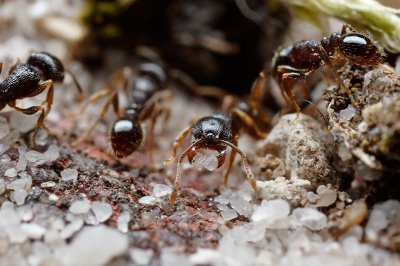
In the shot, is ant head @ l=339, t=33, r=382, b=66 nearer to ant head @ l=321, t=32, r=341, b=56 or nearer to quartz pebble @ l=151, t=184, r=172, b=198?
ant head @ l=321, t=32, r=341, b=56

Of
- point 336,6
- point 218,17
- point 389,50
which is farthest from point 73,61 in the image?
point 389,50

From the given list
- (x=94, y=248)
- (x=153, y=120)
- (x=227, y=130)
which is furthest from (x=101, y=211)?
(x=153, y=120)

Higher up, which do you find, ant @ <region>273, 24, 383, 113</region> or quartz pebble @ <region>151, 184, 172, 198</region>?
ant @ <region>273, 24, 383, 113</region>

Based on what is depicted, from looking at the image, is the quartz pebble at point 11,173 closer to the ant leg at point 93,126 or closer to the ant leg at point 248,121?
the ant leg at point 93,126

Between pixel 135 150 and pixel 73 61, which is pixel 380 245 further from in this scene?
pixel 73 61

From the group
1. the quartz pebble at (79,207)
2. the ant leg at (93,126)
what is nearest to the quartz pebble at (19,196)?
the quartz pebble at (79,207)

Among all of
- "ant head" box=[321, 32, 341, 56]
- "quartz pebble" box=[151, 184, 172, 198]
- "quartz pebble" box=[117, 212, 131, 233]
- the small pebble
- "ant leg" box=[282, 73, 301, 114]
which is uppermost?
"ant head" box=[321, 32, 341, 56]

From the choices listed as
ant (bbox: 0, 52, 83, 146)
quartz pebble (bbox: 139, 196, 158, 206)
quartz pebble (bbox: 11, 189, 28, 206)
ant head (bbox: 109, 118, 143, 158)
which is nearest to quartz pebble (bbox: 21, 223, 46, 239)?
quartz pebble (bbox: 11, 189, 28, 206)
